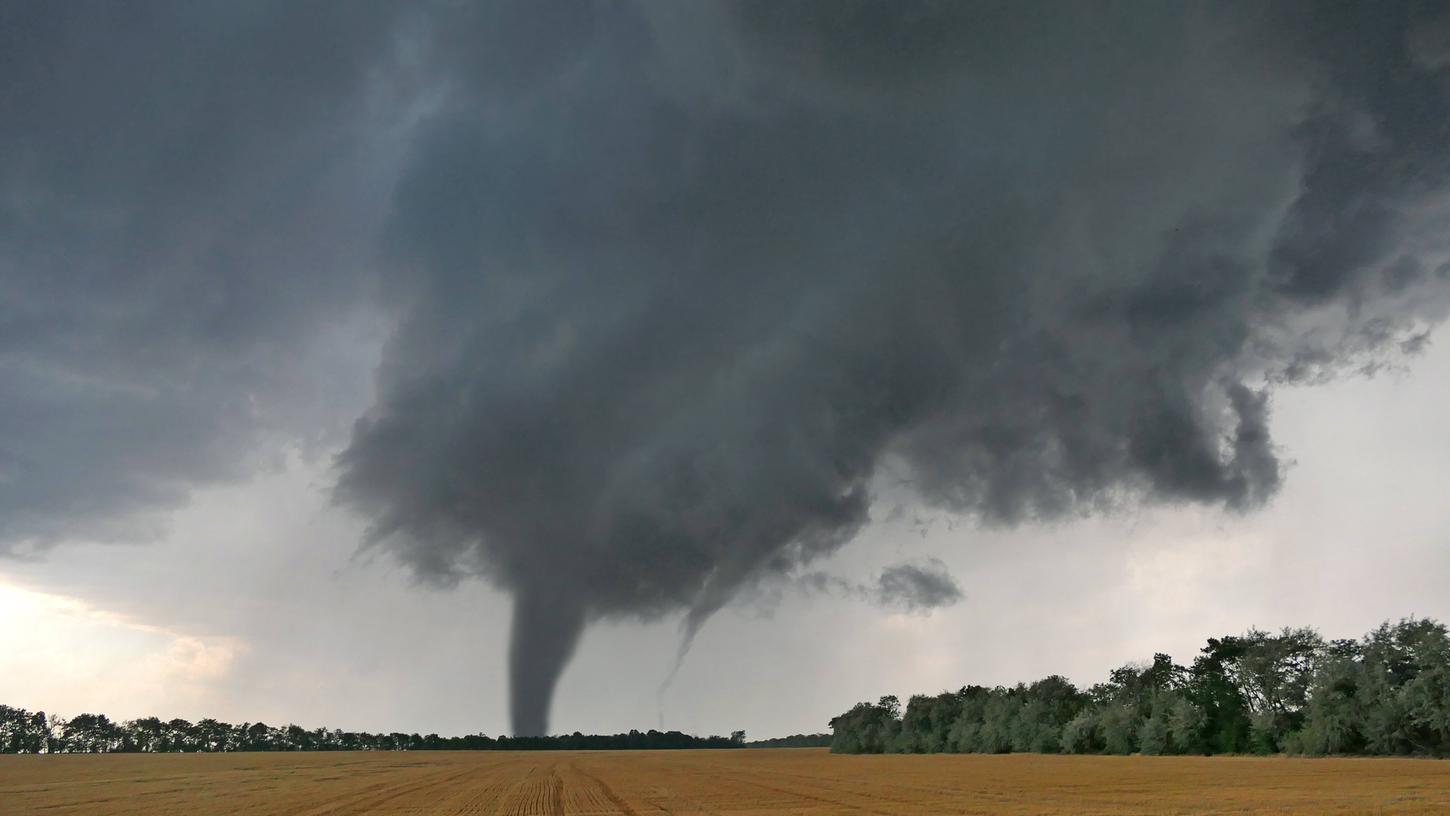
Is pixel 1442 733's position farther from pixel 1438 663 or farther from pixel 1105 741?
pixel 1105 741

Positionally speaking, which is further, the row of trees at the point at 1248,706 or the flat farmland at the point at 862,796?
the row of trees at the point at 1248,706

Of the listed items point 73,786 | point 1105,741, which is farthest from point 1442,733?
point 73,786

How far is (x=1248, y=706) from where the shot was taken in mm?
112500

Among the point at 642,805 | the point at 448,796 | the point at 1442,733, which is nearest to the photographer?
the point at 642,805

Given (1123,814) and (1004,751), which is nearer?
(1123,814)

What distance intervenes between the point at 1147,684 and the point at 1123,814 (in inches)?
5151

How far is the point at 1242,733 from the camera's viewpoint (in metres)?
107

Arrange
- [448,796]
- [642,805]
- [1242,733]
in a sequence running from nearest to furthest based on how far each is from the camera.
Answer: [642,805] → [448,796] → [1242,733]

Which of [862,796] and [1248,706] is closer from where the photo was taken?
[862,796]

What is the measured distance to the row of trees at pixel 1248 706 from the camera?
262 ft

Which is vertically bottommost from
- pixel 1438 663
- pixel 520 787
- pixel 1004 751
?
pixel 1004 751

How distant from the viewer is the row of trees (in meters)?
79.9

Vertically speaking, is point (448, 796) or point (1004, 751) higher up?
point (448, 796)

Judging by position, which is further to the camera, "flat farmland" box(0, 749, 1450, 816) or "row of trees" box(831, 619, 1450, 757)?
"row of trees" box(831, 619, 1450, 757)
